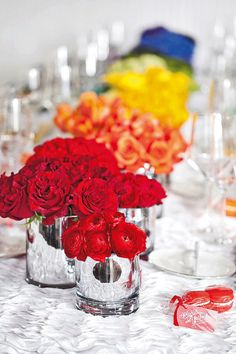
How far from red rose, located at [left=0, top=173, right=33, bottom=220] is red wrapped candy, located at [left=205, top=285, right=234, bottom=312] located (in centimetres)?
29

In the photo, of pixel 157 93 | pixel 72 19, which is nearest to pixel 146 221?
pixel 157 93

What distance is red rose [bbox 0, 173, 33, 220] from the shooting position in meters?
1.07

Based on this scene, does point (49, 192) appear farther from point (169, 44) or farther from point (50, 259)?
point (169, 44)

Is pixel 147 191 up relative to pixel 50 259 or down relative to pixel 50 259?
up

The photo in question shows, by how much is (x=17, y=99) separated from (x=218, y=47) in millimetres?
1681

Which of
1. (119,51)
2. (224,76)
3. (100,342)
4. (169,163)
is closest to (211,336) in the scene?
(100,342)

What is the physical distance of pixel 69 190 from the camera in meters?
1.07

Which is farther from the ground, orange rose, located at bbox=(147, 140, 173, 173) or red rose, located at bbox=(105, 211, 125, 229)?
orange rose, located at bbox=(147, 140, 173, 173)

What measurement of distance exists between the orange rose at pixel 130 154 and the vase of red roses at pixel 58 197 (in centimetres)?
23

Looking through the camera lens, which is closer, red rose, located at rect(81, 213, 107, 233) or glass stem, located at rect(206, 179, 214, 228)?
red rose, located at rect(81, 213, 107, 233)

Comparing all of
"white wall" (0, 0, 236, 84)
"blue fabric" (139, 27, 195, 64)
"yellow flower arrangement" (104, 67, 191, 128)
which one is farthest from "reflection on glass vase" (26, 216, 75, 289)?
"white wall" (0, 0, 236, 84)

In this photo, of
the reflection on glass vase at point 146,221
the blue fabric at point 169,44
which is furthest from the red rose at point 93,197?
the blue fabric at point 169,44

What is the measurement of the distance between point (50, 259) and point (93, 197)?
0.16 m

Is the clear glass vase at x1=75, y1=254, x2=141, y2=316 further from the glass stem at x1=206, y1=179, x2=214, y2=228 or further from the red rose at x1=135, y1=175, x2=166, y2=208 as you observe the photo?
the glass stem at x1=206, y1=179, x2=214, y2=228
